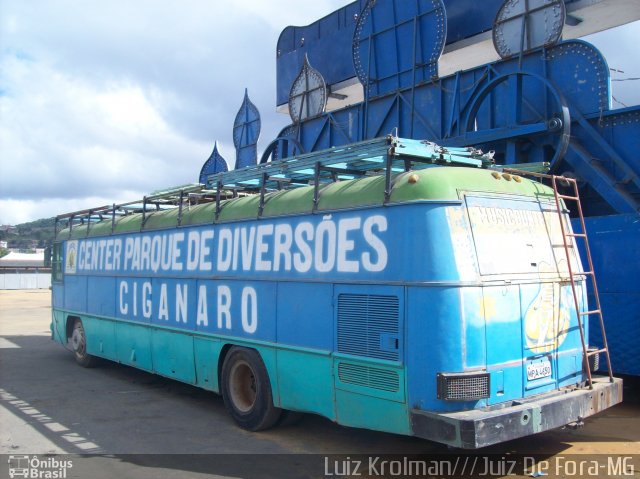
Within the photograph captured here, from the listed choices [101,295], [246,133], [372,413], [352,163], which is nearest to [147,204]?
[101,295]

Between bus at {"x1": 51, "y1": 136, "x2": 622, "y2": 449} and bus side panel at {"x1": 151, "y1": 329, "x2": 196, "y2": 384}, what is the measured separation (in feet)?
0.17

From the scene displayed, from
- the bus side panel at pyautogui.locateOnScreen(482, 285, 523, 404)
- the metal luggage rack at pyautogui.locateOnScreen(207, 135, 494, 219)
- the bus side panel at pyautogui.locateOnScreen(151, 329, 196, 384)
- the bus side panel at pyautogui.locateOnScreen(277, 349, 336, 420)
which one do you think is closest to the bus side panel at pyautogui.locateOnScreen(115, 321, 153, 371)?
the bus side panel at pyautogui.locateOnScreen(151, 329, 196, 384)

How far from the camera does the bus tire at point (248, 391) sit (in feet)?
22.3

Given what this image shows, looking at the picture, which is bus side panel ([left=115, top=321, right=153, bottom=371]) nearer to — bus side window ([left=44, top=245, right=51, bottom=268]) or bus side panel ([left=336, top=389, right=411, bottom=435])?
bus side panel ([left=336, top=389, right=411, bottom=435])

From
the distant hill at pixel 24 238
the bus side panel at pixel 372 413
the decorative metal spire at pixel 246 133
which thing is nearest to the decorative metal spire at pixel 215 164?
the decorative metal spire at pixel 246 133

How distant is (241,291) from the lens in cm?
721

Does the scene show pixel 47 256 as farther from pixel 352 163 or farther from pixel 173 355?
pixel 352 163

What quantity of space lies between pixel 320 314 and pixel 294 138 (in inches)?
384

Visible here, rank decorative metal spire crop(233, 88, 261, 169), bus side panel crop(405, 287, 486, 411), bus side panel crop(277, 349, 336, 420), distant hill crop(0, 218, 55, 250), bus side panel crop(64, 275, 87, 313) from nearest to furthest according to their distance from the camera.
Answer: bus side panel crop(405, 287, 486, 411)
bus side panel crop(277, 349, 336, 420)
bus side panel crop(64, 275, 87, 313)
decorative metal spire crop(233, 88, 261, 169)
distant hill crop(0, 218, 55, 250)

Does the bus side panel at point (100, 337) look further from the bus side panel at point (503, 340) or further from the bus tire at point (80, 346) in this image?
the bus side panel at point (503, 340)

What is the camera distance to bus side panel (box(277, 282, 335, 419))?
591cm

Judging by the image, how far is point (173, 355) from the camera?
27.9 feet

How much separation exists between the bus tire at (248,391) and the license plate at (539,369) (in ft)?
9.30

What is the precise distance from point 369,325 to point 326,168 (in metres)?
1.97
